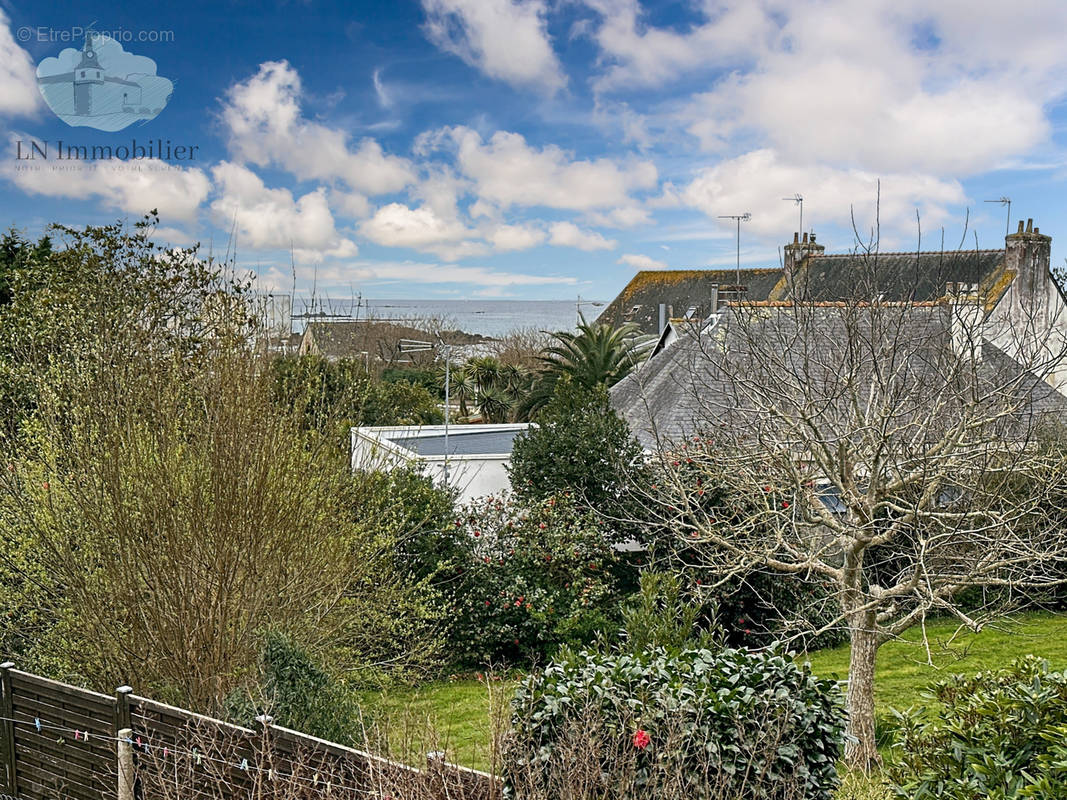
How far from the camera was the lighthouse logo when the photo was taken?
11.0m

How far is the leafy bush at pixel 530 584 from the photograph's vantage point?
11391mm

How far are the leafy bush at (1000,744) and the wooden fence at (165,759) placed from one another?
7.23ft

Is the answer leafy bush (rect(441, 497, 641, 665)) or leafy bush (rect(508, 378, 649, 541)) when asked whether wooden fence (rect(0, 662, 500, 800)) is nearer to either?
leafy bush (rect(441, 497, 641, 665))

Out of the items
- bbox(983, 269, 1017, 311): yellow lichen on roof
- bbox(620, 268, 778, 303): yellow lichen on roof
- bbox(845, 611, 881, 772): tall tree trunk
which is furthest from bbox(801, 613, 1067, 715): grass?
bbox(620, 268, 778, 303): yellow lichen on roof

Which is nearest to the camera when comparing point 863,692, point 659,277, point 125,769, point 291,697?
point 125,769

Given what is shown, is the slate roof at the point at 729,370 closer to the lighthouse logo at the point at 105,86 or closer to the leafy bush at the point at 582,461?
the leafy bush at the point at 582,461

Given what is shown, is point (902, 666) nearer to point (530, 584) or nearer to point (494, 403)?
point (530, 584)

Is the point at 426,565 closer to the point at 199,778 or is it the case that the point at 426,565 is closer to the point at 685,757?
the point at 199,778

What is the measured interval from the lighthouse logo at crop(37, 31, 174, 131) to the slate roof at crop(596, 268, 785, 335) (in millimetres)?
30220

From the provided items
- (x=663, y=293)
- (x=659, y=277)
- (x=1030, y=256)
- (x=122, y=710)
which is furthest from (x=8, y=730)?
(x=659, y=277)

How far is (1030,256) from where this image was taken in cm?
2291

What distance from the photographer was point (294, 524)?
6934 mm

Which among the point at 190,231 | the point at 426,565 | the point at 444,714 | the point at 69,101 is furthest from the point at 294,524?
the point at 190,231

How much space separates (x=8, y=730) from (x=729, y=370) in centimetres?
742
